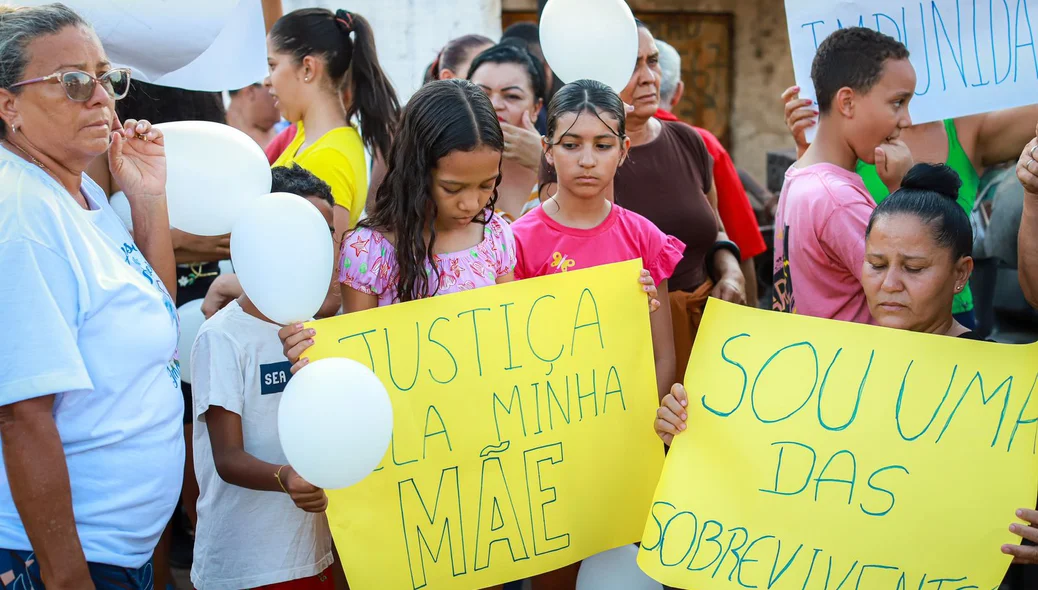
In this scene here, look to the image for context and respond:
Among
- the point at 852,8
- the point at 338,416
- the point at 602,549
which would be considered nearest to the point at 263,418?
the point at 338,416

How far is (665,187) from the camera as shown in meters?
3.39

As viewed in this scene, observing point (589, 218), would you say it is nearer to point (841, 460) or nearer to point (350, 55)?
point (841, 460)

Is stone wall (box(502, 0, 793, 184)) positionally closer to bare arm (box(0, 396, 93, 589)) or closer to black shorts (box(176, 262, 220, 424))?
black shorts (box(176, 262, 220, 424))

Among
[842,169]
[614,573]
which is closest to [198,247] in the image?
[614,573]

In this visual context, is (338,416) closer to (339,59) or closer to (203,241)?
(203,241)

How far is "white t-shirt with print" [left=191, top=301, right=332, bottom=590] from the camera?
2348 mm

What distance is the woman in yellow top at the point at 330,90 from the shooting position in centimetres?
329

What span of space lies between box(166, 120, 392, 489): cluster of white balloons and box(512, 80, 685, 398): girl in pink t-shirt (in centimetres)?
77

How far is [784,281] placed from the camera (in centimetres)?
288

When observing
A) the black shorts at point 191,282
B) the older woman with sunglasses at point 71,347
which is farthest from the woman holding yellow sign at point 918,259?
the black shorts at point 191,282

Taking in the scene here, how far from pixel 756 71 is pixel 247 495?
Result: 736cm

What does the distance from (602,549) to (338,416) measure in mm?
973

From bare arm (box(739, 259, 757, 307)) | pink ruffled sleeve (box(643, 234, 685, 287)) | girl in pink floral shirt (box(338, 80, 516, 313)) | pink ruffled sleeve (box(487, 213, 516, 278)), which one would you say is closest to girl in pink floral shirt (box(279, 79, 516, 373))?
girl in pink floral shirt (box(338, 80, 516, 313))

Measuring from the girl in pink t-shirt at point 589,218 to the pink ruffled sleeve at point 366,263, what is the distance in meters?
0.50
